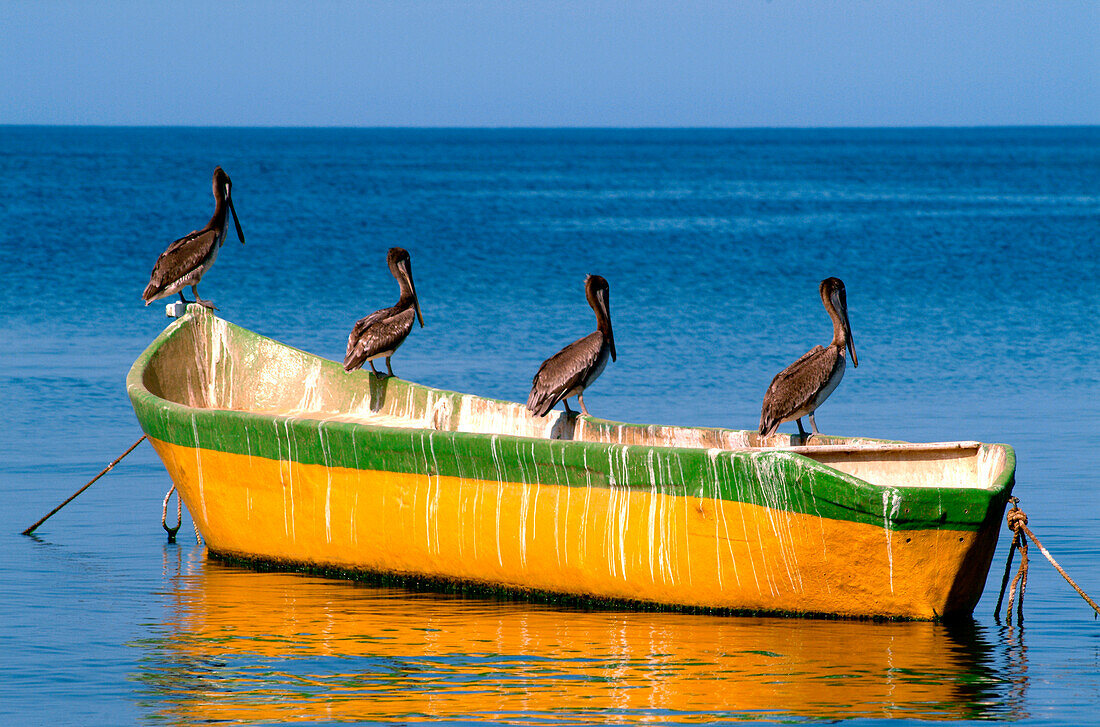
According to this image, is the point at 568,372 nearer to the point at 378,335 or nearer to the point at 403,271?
the point at 378,335

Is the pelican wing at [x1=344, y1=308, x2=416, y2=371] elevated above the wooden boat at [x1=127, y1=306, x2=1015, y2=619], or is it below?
above

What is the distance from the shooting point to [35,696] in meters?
6.72

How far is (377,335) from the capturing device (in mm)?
9836

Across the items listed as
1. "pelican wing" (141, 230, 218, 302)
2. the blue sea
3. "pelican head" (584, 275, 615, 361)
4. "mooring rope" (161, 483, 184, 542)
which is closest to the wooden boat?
the blue sea

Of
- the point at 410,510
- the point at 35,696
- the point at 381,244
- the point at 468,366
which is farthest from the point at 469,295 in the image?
the point at 35,696

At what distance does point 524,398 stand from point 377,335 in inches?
227

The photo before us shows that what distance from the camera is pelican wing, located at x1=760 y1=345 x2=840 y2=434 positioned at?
27.4 ft

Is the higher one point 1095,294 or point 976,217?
point 976,217

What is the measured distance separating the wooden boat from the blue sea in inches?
7.3

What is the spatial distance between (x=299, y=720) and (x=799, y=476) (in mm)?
2474

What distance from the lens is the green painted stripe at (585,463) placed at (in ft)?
23.2

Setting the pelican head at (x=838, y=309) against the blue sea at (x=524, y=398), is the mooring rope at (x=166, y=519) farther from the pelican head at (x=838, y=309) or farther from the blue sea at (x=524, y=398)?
the pelican head at (x=838, y=309)

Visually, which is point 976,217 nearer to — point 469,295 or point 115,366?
point 469,295

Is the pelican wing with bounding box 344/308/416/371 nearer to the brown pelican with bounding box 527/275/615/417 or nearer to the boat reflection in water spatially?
the brown pelican with bounding box 527/275/615/417
